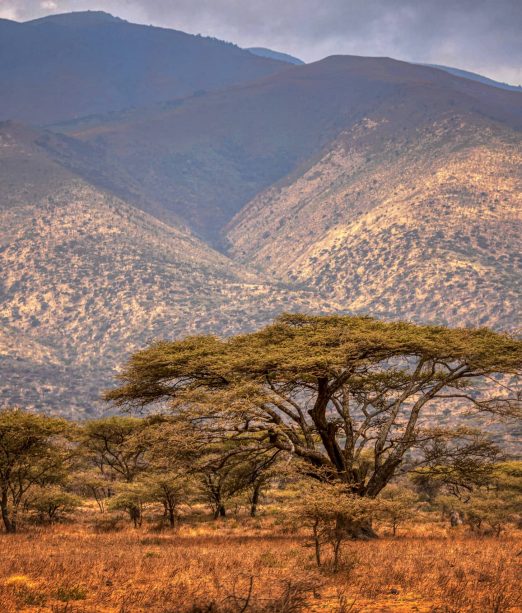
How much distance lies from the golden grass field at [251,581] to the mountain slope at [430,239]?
10579 centimetres

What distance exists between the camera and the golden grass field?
38.3ft

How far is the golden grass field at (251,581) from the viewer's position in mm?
11688

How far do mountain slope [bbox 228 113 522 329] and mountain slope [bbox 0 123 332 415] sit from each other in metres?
14.6

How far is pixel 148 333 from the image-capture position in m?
132

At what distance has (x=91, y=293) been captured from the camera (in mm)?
147125

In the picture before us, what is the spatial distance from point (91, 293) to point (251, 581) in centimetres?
14161

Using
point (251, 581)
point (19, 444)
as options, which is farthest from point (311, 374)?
point (19, 444)

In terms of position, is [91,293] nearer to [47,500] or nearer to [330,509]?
[47,500]

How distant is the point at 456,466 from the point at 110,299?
12444 centimetres

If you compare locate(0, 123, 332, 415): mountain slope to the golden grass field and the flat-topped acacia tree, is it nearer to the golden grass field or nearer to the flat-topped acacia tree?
the flat-topped acacia tree

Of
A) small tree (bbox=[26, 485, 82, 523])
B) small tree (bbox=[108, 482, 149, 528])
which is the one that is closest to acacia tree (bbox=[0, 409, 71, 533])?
small tree (bbox=[26, 485, 82, 523])

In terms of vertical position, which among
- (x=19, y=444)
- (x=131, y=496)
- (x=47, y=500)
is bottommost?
(x=47, y=500)

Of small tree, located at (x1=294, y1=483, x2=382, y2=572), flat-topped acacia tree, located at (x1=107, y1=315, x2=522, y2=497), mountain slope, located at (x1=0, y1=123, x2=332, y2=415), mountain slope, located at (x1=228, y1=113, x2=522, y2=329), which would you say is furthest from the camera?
mountain slope, located at (x1=228, y1=113, x2=522, y2=329)

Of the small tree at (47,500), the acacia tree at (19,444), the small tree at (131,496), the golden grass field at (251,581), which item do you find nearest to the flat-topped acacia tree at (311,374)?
the golden grass field at (251,581)
